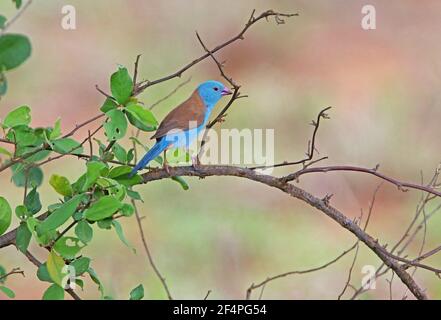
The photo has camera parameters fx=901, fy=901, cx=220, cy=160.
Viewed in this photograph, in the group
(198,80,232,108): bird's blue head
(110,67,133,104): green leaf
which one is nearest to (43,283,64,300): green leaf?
(110,67,133,104): green leaf

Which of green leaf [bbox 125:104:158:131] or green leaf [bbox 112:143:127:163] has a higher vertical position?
green leaf [bbox 125:104:158:131]

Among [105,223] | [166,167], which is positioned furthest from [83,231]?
[166,167]

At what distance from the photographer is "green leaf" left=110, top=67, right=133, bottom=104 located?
4.73 ft

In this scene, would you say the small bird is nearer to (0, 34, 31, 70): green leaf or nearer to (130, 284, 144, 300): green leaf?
(130, 284, 144, 300): green leaf

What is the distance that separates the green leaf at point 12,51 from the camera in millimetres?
975

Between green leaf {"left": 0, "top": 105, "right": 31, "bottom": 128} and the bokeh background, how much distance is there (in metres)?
1.80

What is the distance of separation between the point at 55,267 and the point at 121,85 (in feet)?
1.09

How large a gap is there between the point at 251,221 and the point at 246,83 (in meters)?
1.47

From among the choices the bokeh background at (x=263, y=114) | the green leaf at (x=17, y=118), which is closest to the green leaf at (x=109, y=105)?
the green leaf at (x=17, y=118)

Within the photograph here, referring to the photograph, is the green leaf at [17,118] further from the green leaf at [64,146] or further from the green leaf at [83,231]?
the green leaf at [83,231]

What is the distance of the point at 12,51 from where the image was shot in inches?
38.9

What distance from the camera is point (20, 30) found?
237 inches
